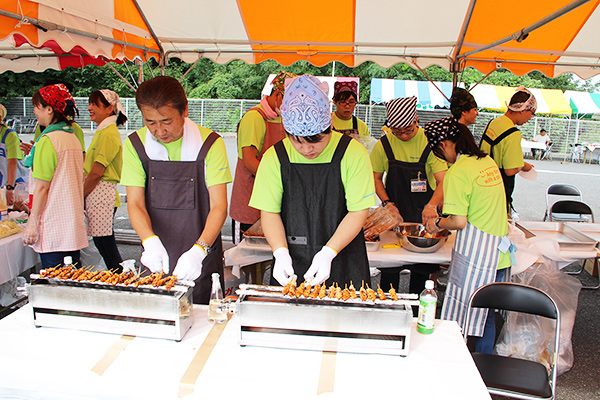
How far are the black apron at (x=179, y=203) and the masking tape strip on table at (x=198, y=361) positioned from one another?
518mm

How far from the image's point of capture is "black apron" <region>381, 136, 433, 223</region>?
344 centimetres

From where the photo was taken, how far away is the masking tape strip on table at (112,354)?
1.40 metres

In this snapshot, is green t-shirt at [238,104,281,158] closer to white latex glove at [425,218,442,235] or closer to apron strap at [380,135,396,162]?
apron strap at [380,135,396,162]

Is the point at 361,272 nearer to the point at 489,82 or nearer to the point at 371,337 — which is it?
the point at 371,337

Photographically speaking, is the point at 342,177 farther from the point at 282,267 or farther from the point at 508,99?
Result: the point at 508,99

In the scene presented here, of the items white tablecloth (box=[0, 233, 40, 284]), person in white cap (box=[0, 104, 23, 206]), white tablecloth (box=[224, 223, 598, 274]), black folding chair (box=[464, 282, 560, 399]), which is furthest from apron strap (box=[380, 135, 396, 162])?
person in white cap (box=[0, 104, 23, 206])

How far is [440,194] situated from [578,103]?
1831 centimetres

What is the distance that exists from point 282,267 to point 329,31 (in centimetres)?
337

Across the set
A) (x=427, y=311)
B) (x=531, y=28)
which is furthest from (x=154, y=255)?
(x=531, y=28)

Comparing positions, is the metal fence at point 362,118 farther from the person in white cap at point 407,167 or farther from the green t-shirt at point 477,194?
the green t-shirt at point 477,194

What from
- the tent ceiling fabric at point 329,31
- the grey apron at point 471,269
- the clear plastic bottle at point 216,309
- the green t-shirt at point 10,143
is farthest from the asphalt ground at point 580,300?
the tent ceiling fabric at point 329,31

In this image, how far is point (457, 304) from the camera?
265 centimetres

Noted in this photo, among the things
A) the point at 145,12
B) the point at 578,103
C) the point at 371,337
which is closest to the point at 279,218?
the point at 371,337

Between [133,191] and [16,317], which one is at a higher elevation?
[133,191]
